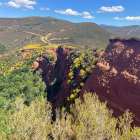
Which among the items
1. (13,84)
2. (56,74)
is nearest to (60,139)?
(56,74)

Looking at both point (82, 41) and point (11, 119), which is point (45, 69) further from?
point (82, 41)

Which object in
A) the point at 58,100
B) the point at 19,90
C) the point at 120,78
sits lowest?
the point at 19,90

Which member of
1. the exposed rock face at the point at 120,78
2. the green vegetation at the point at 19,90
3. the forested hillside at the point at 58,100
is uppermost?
the exposed rock face at the point at 120,78

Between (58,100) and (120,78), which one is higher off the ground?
(120,78)

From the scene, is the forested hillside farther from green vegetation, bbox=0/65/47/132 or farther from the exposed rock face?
the exposed rock face

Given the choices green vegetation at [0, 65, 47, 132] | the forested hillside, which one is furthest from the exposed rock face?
green vegetation at [0, 65, 47, 132]

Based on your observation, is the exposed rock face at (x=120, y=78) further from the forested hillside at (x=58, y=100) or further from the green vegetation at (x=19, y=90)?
the green vegetation at (x=19, y=90)

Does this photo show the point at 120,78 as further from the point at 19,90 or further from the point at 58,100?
the point at 19,90

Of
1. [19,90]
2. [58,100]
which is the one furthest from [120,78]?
[19,90]

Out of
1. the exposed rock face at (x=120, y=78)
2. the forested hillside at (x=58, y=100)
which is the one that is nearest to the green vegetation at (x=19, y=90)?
the forested hillside at (x=58, y=100)
